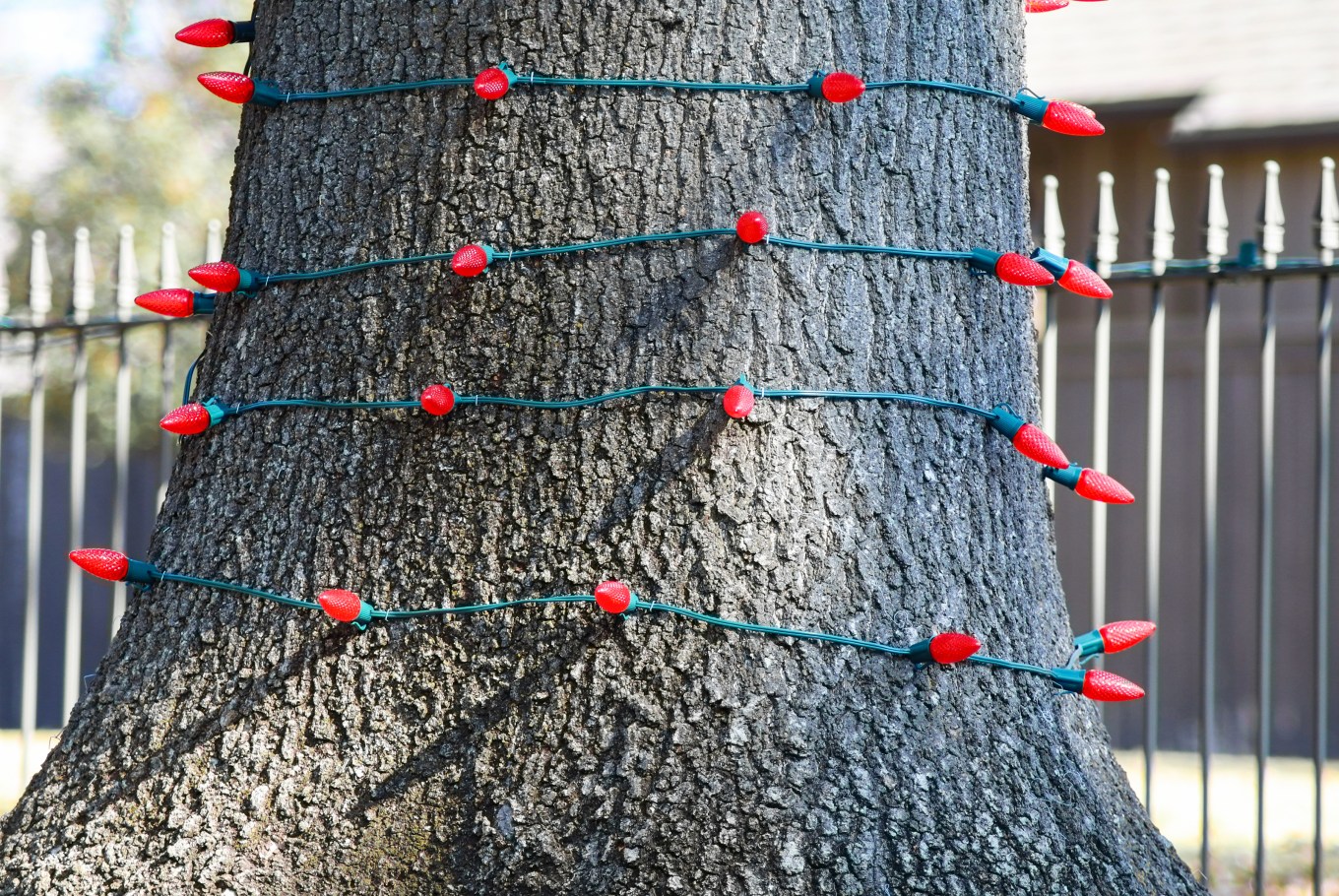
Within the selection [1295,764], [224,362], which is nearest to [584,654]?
[224,362]

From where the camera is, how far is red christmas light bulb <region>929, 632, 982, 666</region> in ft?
5.17

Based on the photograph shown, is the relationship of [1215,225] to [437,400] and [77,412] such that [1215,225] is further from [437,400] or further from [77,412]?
[77,412]

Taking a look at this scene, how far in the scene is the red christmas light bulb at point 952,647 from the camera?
1577 mm

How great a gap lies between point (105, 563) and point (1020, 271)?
4.71ft

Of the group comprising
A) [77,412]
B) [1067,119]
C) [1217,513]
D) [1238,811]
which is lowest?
[1238,811]

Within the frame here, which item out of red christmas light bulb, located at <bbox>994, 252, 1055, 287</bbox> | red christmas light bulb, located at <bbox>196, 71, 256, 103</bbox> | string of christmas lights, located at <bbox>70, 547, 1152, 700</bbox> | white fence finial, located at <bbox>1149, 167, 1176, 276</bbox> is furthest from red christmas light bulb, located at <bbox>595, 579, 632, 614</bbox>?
white fence finial, located at <bbox>1149, 167, 1176, 276</bbox>

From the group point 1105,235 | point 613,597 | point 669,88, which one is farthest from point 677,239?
point 1105,235

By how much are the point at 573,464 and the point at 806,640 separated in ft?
1.28

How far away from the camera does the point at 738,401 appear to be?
157 cm

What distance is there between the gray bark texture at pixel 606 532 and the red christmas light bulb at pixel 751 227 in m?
0.05

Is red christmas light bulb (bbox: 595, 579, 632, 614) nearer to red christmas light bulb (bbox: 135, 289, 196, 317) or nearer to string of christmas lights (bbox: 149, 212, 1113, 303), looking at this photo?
string of christmas lights (bbox: 149, 212, 1113, 303)

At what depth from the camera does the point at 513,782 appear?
5.10 feet

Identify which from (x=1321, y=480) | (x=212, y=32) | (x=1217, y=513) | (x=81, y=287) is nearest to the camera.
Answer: (x=212, y=32)

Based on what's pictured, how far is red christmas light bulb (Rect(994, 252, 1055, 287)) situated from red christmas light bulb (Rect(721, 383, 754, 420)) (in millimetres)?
462
